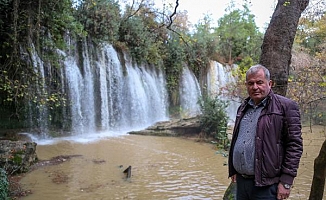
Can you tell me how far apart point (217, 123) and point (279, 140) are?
10.1m

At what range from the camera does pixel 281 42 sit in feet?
11.6

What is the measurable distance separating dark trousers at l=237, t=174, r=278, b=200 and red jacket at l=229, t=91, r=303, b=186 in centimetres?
6

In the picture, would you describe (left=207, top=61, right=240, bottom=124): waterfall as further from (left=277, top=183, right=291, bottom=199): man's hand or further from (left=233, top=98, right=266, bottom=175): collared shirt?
(left=277, top=183, right=291, bottom=199): man's hand

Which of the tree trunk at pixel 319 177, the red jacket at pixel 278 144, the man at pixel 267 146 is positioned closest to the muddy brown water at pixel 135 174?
the tree trunk at pixel 319 177

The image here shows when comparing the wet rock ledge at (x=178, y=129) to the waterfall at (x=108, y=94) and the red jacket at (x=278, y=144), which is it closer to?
the waterfall at (x=108, y=94)

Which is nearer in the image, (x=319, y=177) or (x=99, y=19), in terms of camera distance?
(x=319, y=177)

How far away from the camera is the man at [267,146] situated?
205 centimetres

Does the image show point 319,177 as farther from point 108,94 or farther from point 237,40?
point 237,40

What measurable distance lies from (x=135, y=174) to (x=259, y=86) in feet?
17.1

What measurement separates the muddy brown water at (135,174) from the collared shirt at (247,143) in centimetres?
222

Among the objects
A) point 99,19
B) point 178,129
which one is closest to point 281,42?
point 178,129

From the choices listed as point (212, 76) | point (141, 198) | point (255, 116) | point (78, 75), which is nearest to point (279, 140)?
point (255, 116)

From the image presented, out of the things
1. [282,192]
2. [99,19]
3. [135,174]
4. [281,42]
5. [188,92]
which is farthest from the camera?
[188,92]

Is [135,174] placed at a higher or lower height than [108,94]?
lower
